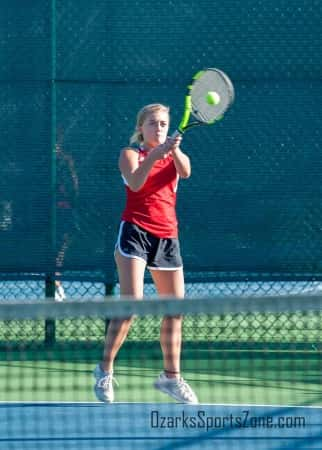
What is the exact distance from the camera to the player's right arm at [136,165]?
478 cm

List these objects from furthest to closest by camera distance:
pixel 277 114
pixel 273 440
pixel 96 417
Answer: pixel 277 114 → pixel 96 417 → pixel 273 440

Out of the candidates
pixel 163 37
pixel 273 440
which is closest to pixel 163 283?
pixel 273 440

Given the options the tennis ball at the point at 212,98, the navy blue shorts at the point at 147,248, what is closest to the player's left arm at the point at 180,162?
the navy blue shorts at the point at 147,248

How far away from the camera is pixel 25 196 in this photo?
6645 millimetres

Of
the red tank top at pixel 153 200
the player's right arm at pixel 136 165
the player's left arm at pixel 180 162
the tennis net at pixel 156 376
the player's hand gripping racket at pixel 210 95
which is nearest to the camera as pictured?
the tennis net at pixel 156 376

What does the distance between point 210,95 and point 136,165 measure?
73 cm

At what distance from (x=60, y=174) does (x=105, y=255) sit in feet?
1.77

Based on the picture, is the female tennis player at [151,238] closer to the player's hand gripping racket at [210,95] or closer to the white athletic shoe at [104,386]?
the white athletic shoe at [104,386]

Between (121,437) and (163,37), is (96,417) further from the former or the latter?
(163,37)

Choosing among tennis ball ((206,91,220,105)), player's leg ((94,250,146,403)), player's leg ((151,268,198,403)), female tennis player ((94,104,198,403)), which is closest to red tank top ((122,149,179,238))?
female tennis player ((94,104,198,403))

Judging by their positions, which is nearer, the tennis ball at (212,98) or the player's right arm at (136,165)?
the player's right arm at (136,165)

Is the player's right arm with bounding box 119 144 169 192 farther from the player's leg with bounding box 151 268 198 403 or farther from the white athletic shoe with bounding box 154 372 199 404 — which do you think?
the white athletic shoe with bounding box 154 372 199 404

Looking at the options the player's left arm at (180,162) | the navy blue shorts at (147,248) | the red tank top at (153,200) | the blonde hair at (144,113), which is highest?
the blonde hair at (144,113)

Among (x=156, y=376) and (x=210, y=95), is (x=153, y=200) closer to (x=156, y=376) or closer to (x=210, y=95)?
(x=210, y=95)
